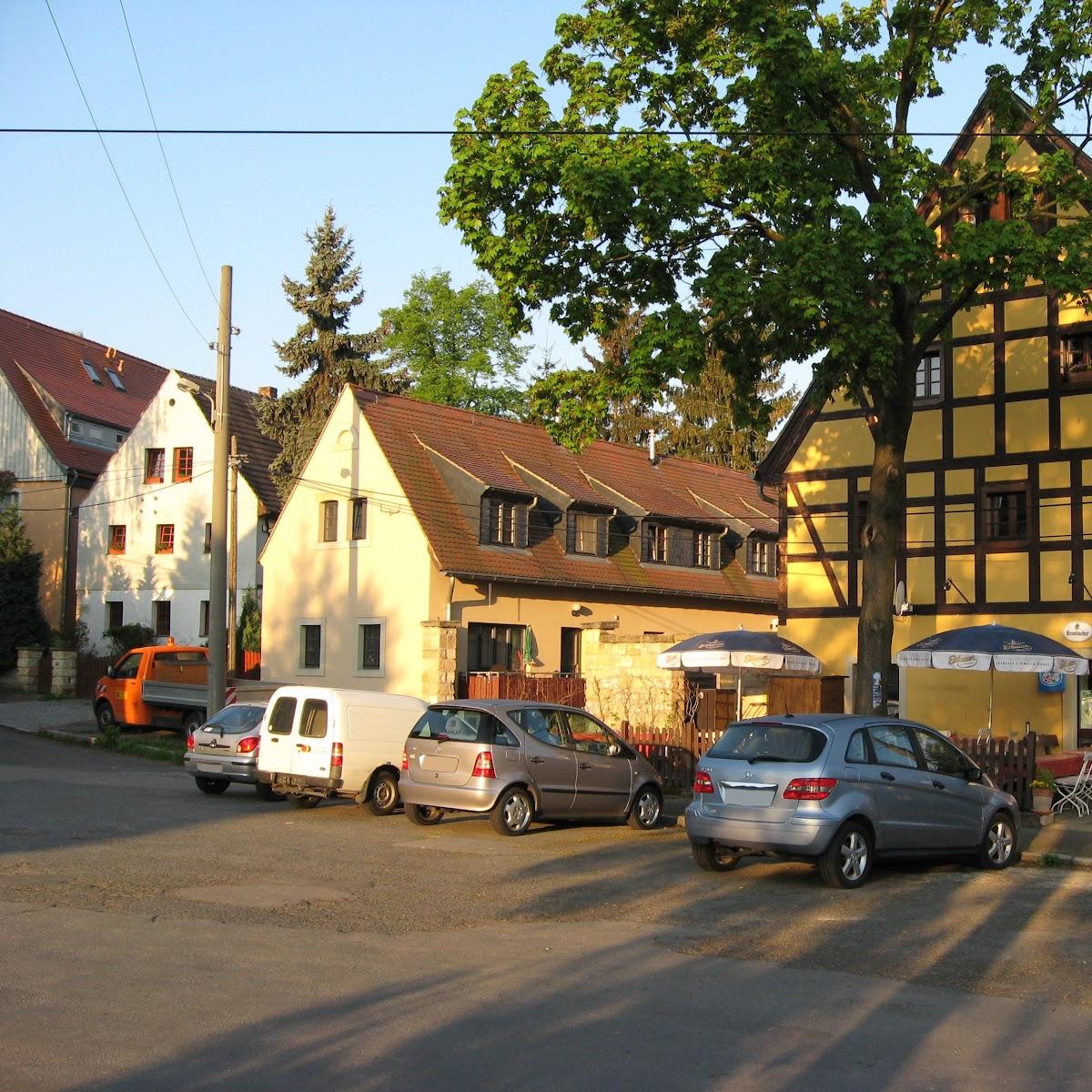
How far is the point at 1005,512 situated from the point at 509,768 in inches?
575

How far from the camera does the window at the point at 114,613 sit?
1773 inches

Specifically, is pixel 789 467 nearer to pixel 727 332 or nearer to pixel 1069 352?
pixel 1069 352

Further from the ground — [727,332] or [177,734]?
[727,332]

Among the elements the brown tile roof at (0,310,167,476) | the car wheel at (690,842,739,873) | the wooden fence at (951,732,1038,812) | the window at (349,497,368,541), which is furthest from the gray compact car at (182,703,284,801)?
the brown tile roof at (0,310,167,476)

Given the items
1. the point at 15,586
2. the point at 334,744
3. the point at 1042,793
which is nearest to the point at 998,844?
the point at 1042,793

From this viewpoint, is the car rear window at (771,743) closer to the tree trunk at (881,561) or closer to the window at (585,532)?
the tree trunk at (881,561)

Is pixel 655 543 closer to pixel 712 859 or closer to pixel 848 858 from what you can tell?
pixel 712 859

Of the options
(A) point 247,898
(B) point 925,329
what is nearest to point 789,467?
(B) point 925,329

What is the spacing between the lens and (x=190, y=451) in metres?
44.5

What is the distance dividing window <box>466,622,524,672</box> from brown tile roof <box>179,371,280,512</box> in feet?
37.0

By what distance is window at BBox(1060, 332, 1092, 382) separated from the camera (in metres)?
26.3

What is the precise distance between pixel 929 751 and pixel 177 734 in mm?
22065

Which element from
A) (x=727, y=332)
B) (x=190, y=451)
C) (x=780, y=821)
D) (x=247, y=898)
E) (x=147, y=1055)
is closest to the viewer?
(x=147, y=1055)

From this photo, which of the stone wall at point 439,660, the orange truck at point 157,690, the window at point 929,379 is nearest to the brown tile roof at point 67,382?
the orange truck at point 157,690
